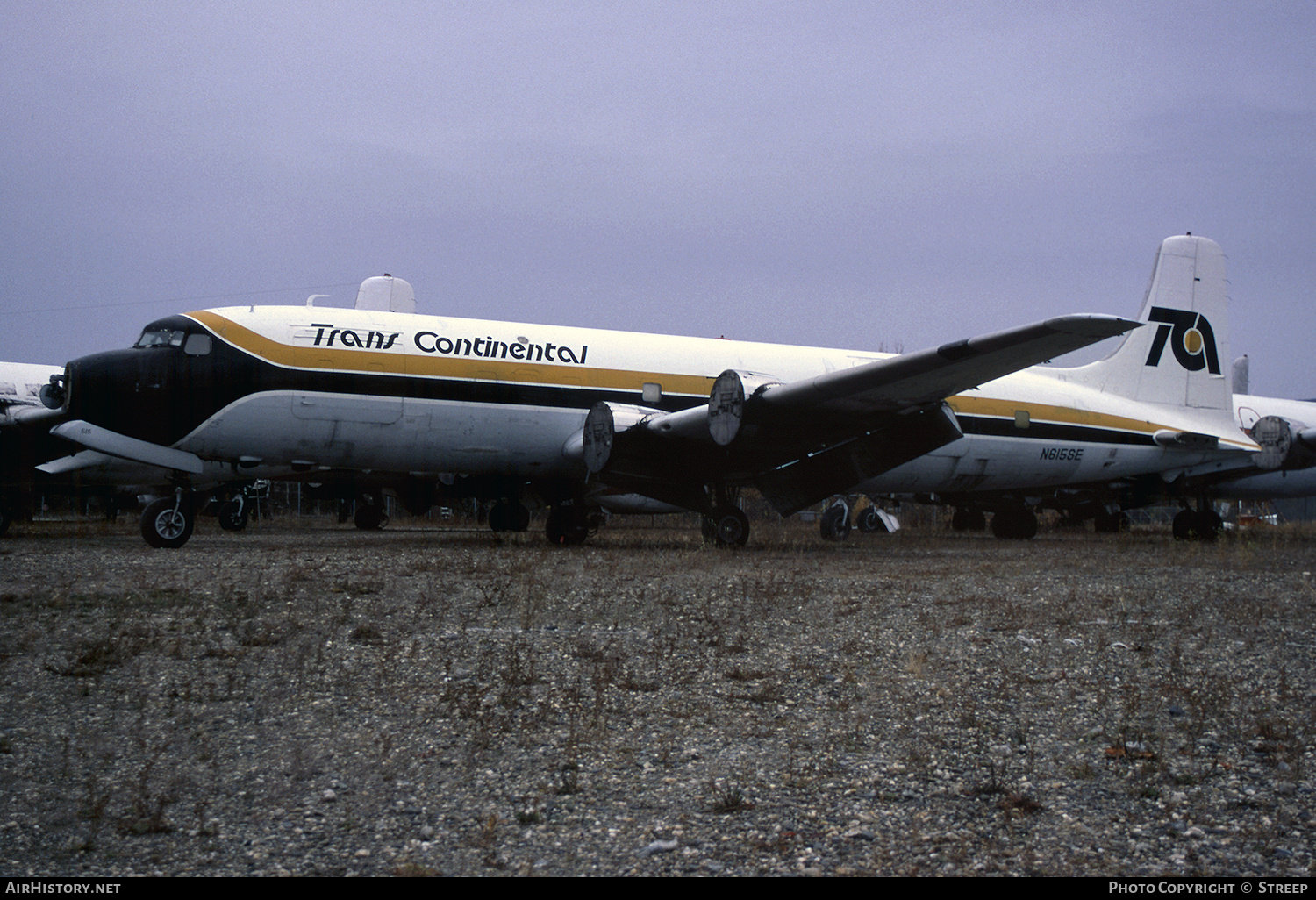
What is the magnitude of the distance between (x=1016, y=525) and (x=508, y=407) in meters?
12.4

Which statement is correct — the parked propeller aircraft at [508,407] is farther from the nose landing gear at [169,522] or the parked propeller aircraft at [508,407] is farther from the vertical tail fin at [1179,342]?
the vertical tail fin at [1179,342]

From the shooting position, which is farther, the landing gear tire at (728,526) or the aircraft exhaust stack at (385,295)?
the aircraft exhaust stack at (385,295)

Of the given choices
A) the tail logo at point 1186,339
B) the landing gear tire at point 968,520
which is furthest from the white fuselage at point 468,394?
the landing gear tire at point 968,520

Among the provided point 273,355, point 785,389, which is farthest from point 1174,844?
point 273,355

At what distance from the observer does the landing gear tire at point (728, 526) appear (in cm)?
1423

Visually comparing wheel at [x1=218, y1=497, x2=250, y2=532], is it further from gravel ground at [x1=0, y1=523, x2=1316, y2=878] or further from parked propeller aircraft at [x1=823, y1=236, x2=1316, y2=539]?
parked propeller aircraft at [x1=823, y1=236, x2=1316, y2=539]

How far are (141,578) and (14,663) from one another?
3390 millimetres

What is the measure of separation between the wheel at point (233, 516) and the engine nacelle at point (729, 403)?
38.1ft

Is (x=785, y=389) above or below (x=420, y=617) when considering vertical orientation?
above

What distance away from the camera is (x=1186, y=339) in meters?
19.1

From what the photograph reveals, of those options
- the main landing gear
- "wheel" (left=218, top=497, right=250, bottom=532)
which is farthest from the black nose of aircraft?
"wheel" (left=218, top=497, right=250, bottom=532)

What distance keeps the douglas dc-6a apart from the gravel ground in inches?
167

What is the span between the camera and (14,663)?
5.27m
